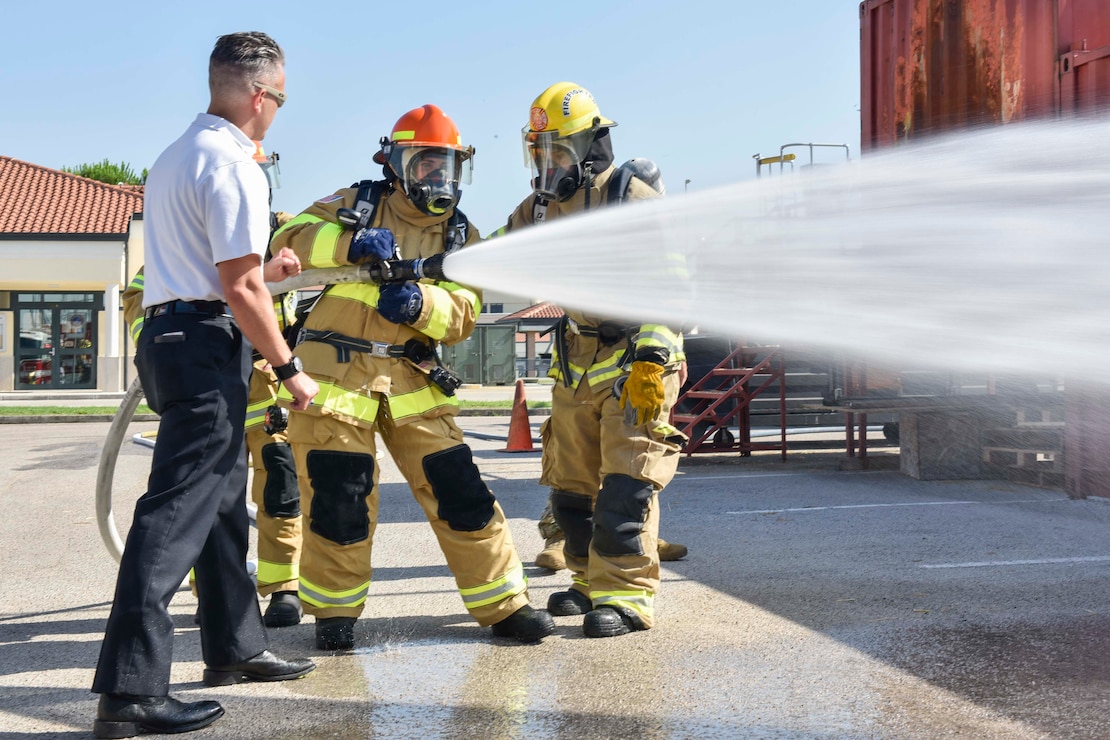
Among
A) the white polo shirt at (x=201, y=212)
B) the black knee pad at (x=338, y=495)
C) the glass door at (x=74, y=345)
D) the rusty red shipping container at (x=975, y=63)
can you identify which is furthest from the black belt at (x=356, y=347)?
the glass door at (x=74, y=345)

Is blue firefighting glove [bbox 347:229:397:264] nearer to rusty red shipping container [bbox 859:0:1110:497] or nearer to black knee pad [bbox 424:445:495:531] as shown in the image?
black knee pad [bbox 424:445:495:531]

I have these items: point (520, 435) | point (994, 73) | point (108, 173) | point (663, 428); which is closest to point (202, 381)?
point (663, 428)

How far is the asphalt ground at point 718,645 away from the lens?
309 centimetres

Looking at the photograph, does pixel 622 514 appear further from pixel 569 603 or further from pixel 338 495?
pixel 338 495

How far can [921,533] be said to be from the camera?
249 inches

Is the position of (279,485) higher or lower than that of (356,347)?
lower

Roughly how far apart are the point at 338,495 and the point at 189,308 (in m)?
0.99

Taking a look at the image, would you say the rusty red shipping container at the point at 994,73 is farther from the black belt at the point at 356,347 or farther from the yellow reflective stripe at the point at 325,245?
the yellow reflective stripe at the point at 325,245

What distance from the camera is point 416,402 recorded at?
402cm

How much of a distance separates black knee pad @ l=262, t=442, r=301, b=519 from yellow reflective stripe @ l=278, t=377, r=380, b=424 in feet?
2.51

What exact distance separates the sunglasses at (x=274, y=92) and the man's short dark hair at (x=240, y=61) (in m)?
0.02

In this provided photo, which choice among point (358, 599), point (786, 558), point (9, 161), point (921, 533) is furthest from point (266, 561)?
point (9, 161)

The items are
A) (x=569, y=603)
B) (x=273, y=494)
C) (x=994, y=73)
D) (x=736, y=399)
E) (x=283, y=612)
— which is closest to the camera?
(x=283, y=612)

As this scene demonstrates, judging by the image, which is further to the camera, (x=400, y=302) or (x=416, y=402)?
(x=416, y=402)
